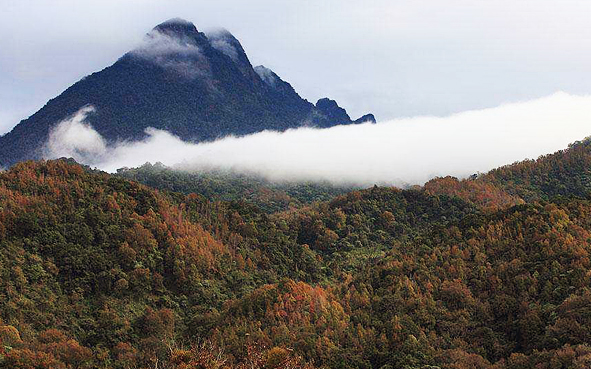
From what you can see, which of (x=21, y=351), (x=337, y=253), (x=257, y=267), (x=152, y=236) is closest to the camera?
(x=21, y=351)

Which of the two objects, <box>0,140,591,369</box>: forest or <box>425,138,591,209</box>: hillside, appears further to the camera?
<box>425,138,591,209</box>: hillside

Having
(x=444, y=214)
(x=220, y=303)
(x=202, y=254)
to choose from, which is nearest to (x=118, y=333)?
(x=220, y=303)

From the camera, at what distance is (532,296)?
80.1m

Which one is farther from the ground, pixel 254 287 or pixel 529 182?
pixel 529 182

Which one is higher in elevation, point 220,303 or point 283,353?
point 283,353

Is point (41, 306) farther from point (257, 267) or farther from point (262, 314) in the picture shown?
point (257, 267)

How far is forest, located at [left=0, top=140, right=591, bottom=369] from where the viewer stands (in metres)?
71.8

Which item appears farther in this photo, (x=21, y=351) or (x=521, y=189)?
(x=521, y=189)

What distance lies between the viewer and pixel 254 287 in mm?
110688

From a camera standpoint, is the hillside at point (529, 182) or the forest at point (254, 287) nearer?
the forest at point (254, 287)

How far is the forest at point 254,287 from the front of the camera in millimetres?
71812

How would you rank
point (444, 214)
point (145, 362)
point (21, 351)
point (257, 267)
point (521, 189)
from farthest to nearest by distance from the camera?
point (521, 189), point (444, 214), point (257, 267), point (145, 362), point (21, 351)

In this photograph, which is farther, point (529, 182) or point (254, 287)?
point (529, 182)

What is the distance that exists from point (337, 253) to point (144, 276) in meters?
53.3
